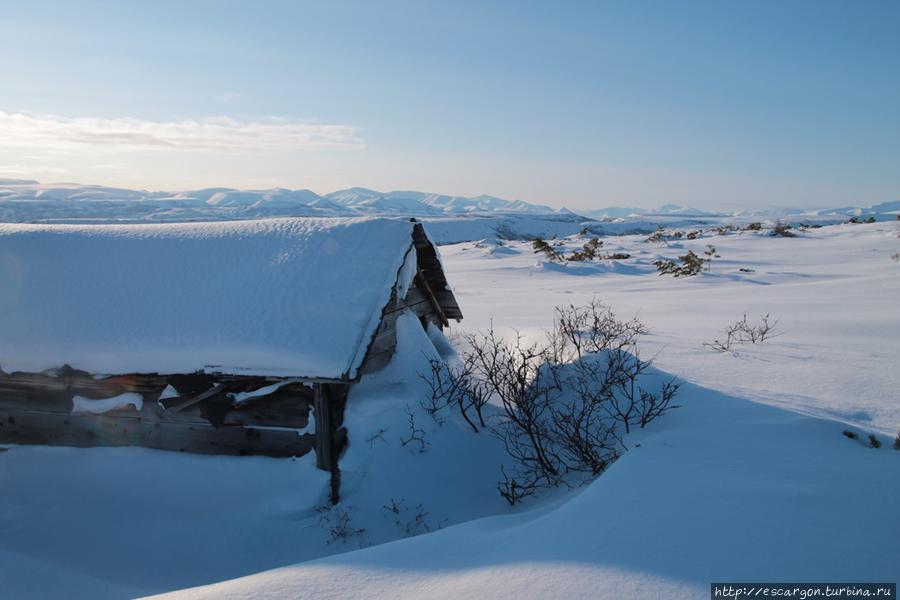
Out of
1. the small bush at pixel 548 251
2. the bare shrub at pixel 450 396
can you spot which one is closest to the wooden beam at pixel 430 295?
the bare shrub at pixel 450 396

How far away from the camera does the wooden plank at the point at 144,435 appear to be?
5953 millimetres

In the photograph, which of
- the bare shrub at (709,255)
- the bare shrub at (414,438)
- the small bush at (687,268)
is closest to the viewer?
the bare shrub at (414,438)

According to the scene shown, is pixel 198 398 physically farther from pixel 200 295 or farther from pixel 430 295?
pixel 430 295

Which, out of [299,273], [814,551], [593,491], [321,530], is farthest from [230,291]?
[814,551]

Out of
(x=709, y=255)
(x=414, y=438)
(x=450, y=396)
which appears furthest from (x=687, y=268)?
(x=414, y=438)

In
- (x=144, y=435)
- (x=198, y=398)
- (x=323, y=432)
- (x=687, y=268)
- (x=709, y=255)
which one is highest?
(x=709, y=255)

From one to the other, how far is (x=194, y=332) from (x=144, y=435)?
1489 mm

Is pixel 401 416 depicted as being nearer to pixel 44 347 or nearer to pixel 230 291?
pixel 230 291

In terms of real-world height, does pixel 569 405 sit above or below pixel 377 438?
above

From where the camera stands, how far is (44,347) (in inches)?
227

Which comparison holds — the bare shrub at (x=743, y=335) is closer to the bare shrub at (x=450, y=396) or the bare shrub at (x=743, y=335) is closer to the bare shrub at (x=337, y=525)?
the bare shrub at (x=450, y=396)

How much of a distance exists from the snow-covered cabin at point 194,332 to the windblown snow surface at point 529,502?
0.38 metres

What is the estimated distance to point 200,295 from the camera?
609 cm

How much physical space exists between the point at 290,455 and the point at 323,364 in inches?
52.3
